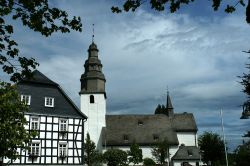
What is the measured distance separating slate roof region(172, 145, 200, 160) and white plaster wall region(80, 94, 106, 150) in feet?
49.7

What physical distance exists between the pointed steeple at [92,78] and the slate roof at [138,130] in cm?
845

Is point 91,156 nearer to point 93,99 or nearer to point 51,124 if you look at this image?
point 93,99

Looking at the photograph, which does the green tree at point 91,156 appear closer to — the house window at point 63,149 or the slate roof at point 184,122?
the house window at point 63,149

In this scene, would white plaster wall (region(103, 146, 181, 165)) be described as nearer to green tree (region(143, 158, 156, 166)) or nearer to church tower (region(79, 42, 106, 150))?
church tower (region(79, 42, 106, 150))

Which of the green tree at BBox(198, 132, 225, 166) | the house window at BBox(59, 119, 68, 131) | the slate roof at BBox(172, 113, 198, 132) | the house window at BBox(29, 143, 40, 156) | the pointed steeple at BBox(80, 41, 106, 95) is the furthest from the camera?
the slate roof at BBox(172, 113, 198, 132)

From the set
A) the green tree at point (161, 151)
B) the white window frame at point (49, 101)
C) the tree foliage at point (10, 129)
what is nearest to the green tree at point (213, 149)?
the green tree at point (161, 151)

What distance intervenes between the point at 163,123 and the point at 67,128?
37.4 metres

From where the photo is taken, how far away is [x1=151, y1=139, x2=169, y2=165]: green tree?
6594cm

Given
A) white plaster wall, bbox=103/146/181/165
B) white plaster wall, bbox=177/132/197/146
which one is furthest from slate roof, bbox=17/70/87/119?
white plaster wall, bbox=177/132/197/146

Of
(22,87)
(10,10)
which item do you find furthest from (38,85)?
(10,10)

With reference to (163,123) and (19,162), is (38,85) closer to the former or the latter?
(19,162)

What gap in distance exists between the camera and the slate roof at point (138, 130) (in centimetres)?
7200

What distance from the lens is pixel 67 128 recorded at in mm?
42219

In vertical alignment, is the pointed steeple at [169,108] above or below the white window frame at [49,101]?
above
